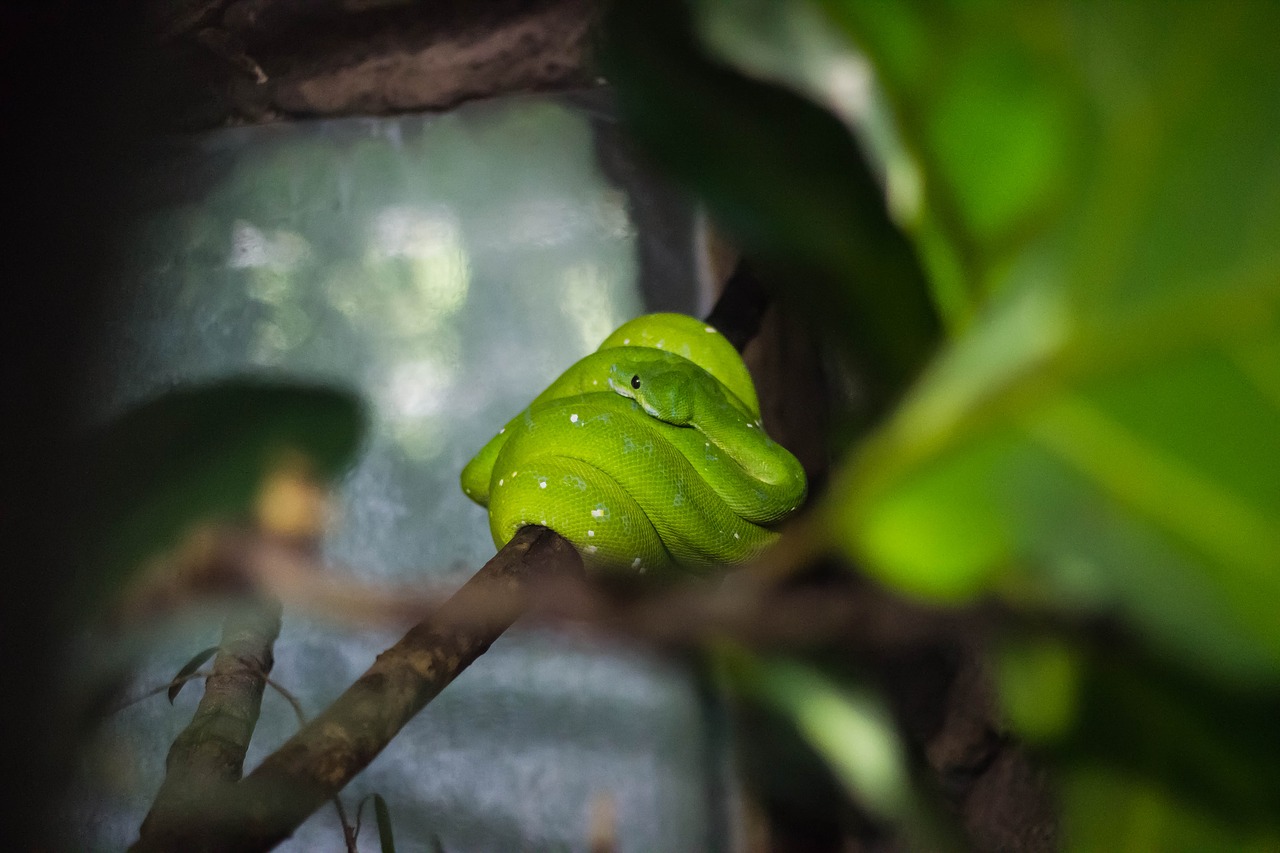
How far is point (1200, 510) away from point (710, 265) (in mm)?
1725

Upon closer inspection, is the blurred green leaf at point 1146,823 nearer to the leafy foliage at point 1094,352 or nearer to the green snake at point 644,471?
the leafy foliage at point 1094,352

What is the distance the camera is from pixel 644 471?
97 cm

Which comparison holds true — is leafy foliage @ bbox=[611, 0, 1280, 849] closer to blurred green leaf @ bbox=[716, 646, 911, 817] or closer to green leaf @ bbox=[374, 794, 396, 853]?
blurred green leaf @ bbox=[716, 646, 911, 817]

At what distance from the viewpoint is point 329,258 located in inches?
67.3

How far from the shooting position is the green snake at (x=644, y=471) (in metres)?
0.91

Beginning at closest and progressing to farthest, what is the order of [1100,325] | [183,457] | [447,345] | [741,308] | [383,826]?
1. [1100,325]
2. [183,457]
3. [383,826]
4. [741,308]
5. [447,345]

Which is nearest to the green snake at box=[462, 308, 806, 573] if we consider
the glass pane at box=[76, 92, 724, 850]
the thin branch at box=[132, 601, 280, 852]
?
the thin branch at box=[132, 601, 280, 852]

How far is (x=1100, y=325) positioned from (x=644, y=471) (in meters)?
0.79

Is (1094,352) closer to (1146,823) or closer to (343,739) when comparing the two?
(1146,823)

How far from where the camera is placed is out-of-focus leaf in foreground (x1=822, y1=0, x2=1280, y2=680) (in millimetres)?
168

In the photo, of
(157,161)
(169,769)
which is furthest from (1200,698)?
(157,161)

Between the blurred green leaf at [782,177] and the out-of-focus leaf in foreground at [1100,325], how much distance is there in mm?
24

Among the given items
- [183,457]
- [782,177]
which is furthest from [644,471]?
[782,177]

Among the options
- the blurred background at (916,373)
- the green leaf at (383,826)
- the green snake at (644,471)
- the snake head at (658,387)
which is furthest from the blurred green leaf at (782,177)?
the green leaf at (383,826)
